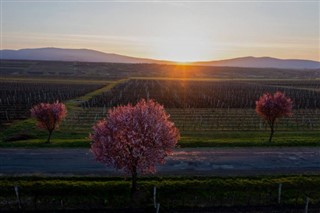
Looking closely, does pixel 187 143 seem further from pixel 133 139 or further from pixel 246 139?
pixel 133 139

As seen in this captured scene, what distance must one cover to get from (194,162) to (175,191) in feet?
29.1

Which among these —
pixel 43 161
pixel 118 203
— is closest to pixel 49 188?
pixel 118 203

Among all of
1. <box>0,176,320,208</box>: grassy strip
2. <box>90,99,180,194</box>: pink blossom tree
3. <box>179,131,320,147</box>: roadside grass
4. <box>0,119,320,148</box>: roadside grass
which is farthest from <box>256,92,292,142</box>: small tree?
<box>90,99,180,194</box>: pink blossom tree

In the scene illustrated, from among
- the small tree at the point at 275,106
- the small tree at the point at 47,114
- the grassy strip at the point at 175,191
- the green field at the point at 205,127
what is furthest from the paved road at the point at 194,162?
the small tree at the point at 275,106

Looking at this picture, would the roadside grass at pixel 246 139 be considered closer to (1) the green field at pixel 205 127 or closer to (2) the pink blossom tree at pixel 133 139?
(1) the green field at pixel 205 127

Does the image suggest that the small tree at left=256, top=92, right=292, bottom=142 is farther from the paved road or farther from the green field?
the paved road

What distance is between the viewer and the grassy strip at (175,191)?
2500 centimetres

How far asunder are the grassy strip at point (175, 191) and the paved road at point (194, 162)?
362 centimetres

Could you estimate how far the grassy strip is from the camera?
25000 mm

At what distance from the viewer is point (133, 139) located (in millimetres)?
24172

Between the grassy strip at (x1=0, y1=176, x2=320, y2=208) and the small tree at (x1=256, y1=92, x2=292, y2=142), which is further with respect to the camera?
the small tree at (x1=256, y1=92, x2=292, y2=142)

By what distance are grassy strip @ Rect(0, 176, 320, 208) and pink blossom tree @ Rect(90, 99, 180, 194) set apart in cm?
193

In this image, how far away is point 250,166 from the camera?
33875mm

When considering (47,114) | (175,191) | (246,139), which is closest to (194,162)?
(175,191)
